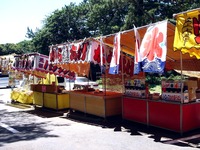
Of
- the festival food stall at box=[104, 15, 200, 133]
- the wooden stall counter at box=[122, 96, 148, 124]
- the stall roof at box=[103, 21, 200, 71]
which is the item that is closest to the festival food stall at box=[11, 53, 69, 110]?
the stall roof at box=[103, 21, 200, 71]

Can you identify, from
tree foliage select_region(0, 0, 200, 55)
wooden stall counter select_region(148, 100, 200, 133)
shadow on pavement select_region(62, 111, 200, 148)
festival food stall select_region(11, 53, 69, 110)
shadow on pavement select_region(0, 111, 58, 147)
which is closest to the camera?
shadow on pavement select_region(62, 111, 200, 148)

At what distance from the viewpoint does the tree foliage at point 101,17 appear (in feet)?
104

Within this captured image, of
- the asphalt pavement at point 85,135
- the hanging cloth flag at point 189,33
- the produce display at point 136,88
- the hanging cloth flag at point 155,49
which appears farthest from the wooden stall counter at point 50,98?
the hanging cloth flag at point 189,33

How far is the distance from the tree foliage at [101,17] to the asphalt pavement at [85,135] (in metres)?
18.0

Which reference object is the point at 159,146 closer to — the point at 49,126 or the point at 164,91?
the point at 164,91

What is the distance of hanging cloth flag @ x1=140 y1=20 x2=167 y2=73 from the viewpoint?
7.52 metres

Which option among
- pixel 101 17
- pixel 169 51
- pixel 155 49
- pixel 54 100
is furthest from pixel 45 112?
pixel 101 17

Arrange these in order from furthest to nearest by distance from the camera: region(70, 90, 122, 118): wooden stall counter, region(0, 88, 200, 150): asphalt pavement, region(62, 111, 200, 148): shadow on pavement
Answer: region(70, 90, 122, 118): wooden stall counter, region(62, 111, 200, 148): shadow on pavement, region(0, 88, 200, 150): asphalt pavement

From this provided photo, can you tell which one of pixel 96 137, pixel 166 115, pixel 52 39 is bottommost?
pixel 96 137

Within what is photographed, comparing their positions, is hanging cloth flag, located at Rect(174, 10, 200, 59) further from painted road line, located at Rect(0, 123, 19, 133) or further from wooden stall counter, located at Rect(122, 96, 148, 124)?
painted road line, located at Rect(0, 123, 19, 133)

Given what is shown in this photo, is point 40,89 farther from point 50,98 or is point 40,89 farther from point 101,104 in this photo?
point 101,104

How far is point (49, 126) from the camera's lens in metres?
10.2

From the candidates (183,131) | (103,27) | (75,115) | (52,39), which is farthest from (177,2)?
(183,131)

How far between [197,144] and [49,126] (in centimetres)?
551
